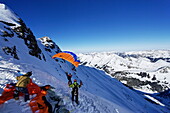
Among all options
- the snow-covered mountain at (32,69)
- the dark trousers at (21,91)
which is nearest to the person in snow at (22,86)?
the dark trousers at (21,91)

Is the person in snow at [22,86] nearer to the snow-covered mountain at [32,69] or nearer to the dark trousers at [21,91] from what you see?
the dark trousers at [21,91]

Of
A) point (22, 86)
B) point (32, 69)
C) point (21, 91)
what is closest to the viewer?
point (22, 86)

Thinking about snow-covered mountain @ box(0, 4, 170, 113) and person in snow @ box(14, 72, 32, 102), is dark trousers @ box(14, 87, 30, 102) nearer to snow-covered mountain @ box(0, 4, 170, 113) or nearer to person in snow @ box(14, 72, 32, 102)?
person in snow @ box(14, 72, 32, 102)

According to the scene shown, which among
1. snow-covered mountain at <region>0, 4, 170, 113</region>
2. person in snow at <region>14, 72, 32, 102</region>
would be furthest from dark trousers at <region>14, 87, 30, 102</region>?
snow-covered mountain at <region>0, 4, 170, 113</region>

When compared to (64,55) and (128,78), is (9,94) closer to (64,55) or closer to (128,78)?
(64,55)

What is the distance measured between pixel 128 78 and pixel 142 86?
101ft

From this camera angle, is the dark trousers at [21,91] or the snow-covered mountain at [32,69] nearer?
the dark trousers at [21,91]

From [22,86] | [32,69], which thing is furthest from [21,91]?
[32,69]

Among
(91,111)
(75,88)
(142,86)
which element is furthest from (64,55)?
(142,86)

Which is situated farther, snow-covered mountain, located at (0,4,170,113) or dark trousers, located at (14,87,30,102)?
snow-covered mountain, located at (0,4,170,113)

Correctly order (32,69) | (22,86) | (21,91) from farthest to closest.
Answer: (32,69) → (21,91) → (22,86)

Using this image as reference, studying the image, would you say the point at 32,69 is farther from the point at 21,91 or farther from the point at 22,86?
the point at 22,86

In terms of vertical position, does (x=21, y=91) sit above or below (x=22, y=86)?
below

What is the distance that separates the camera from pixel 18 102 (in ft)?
20.1
